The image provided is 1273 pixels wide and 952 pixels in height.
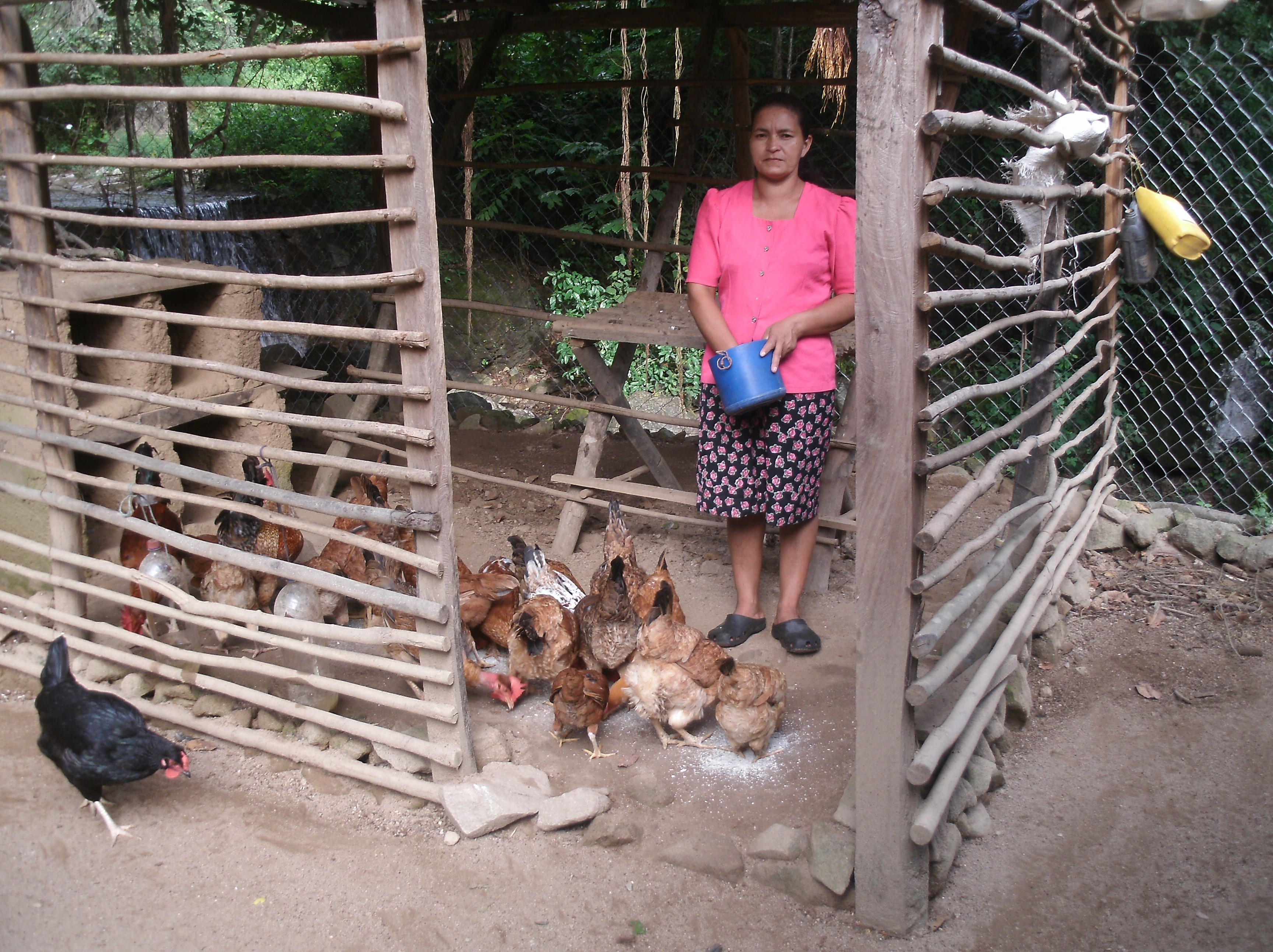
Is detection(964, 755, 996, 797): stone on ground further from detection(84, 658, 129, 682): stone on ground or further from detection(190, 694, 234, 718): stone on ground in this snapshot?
detection(84, 658, 129, 682): stone on ground

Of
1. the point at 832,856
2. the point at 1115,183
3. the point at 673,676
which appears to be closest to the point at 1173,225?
the point at 1115,183

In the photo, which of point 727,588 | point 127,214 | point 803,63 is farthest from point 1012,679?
point 127,214

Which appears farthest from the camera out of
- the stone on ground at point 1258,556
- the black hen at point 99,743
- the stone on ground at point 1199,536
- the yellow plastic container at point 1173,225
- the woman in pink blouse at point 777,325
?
the stone on ground at point 1199,536

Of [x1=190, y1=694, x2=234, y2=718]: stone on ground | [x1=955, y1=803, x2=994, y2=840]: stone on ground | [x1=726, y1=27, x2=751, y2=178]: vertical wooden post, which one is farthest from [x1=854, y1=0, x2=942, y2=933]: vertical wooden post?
[x1=726, y1=27, x2=751, y2=178]: vertical wooden post

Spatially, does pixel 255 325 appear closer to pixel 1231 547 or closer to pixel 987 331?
pixel 987 331

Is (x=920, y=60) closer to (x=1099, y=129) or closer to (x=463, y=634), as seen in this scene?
(x=1099, y=129)

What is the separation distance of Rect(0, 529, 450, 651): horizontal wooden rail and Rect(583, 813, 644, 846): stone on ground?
698mm

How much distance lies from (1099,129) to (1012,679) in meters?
1.91

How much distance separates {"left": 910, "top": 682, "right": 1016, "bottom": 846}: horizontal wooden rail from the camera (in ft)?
7.50

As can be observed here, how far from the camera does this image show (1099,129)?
3.09 m

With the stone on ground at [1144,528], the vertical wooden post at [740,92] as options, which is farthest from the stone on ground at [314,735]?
the stone on ground at [1144,528]

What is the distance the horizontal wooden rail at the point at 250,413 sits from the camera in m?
2.72

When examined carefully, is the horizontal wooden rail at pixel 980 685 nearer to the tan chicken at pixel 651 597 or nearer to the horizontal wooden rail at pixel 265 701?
the tan chicken at pixel 651 597

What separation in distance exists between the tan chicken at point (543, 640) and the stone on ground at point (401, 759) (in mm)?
562
